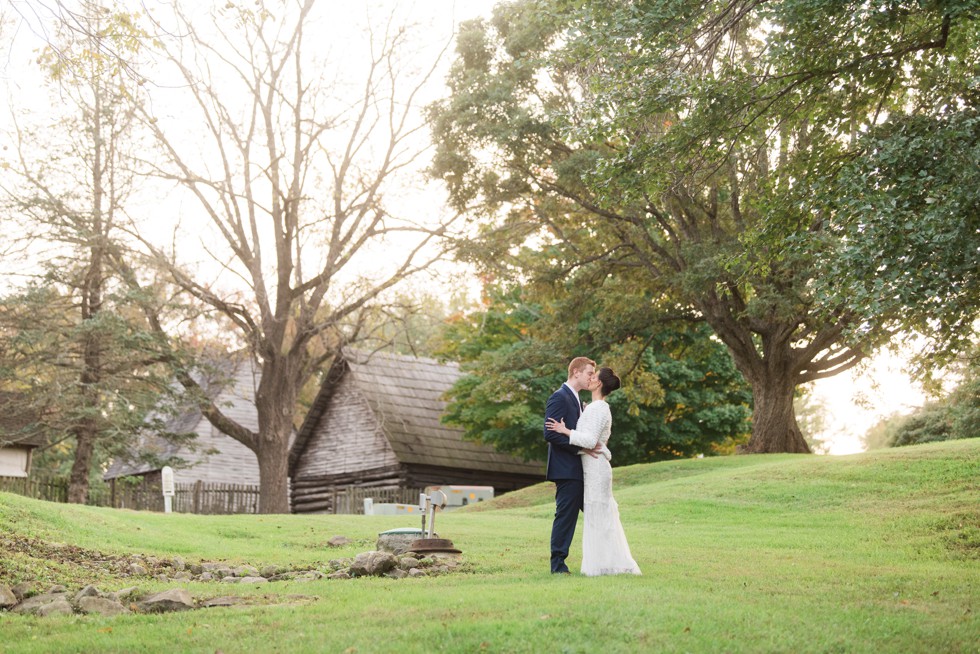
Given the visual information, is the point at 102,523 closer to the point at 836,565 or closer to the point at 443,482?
the point at 836,565

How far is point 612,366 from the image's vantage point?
31.3m

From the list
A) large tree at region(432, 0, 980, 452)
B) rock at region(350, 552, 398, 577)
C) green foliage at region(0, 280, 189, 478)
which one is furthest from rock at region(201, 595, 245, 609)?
green foliage at region(0, 280, 189, 478)

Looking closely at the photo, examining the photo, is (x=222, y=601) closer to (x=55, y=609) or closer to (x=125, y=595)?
(x=125, y=595)

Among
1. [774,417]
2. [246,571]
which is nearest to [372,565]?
[246,571]

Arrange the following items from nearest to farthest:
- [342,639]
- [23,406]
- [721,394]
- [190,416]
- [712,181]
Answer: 1. [342,639]
2. [712,181]
3. [23,406]
4. [721,394]
5. [190,416]

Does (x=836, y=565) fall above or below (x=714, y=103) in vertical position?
below

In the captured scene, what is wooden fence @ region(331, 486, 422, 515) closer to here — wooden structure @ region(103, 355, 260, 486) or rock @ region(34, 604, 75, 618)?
wooden structure @ region(103, 355, 260, 486)

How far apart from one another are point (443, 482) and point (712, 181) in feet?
55.2

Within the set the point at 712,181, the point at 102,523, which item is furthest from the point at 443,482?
the point at 102,523

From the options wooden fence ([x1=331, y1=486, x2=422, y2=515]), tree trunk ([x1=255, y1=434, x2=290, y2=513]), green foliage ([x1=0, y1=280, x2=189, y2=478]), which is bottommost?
wooden fence ([x1=331, y1=486, x2=422, y2=515])

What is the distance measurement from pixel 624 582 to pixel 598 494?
999 mm

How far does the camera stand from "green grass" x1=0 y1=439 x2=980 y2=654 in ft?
26.6

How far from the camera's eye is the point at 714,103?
45.3 feet

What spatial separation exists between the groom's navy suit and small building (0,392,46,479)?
2136 cm
